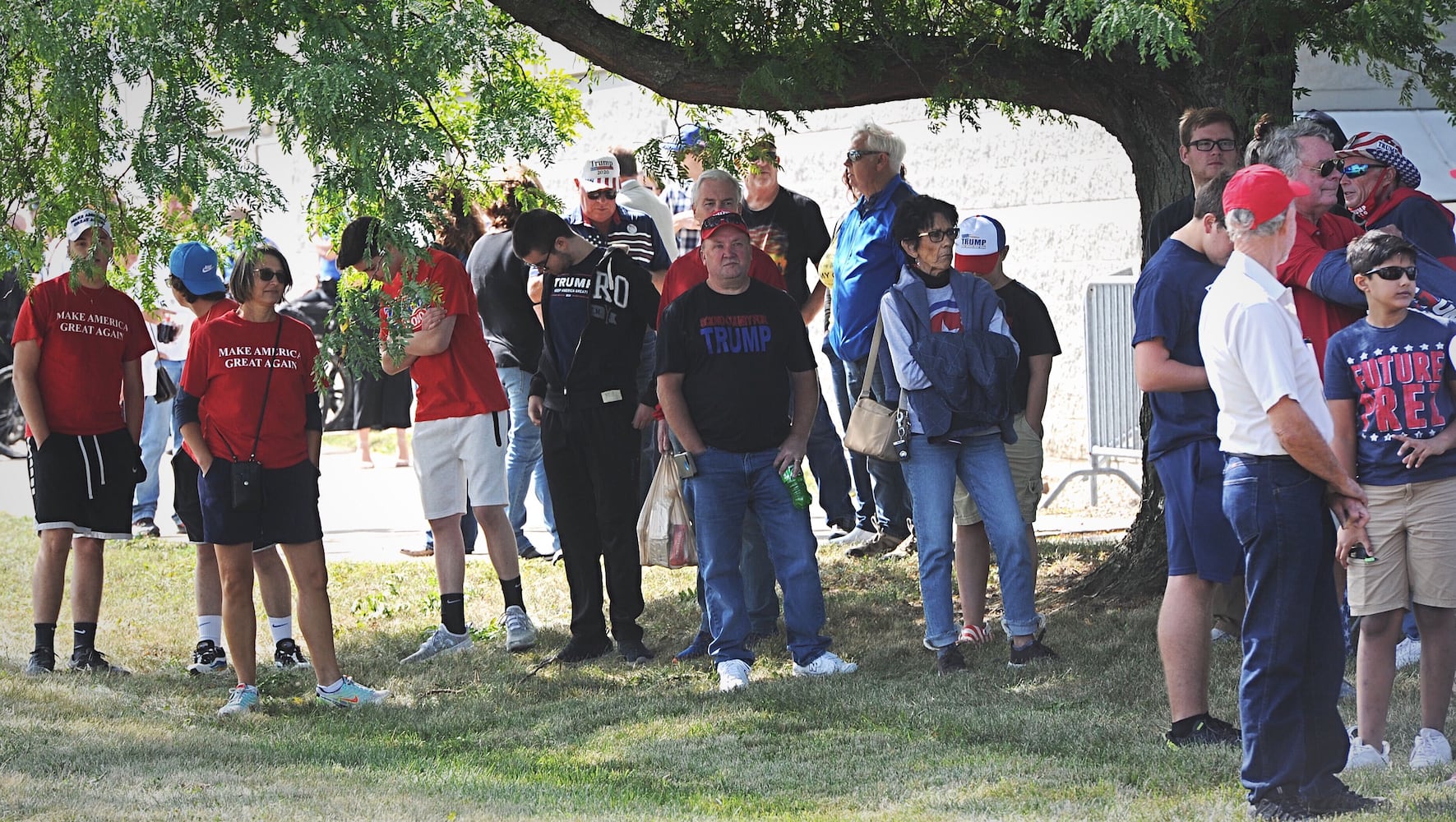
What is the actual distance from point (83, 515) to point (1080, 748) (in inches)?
181

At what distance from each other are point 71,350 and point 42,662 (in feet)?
4.67

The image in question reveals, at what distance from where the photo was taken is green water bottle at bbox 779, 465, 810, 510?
6.53 m

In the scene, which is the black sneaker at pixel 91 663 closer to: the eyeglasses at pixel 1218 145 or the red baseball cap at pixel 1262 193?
the eyeglasses at pixel 1218 145

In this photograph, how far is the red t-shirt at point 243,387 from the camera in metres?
6.37

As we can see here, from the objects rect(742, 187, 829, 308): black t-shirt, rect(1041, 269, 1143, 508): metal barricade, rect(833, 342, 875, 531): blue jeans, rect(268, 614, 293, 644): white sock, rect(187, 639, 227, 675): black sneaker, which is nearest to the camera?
rect(187, 639, 227, 675): black sneaker

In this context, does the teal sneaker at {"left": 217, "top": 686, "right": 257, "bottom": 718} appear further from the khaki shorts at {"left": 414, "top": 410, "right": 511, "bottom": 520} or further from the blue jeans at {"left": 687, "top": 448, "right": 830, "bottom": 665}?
the blue jeans at {"left": 687, "top": 448, "right": 830, "bottom": 665}

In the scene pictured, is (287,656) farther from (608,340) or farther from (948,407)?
(948,407)

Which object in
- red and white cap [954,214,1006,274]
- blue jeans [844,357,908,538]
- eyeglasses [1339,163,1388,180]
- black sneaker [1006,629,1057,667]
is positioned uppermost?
eyeglasses [1339,163,1388,180]

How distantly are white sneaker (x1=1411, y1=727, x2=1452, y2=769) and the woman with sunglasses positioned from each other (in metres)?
1.66

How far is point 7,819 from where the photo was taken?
4.72m

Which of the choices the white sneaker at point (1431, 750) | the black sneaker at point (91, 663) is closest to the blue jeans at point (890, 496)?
the black sneaker at point (91, 663)

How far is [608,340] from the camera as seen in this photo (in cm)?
712

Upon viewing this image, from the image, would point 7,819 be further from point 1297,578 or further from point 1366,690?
point 1366,690

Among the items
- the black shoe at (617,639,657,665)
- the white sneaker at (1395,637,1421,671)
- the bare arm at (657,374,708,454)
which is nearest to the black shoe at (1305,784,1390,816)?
the white sneaker at (1395,637,1421,671)
